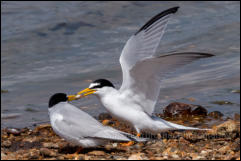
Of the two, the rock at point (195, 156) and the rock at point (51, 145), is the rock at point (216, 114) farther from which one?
the rock at point (51, 145)

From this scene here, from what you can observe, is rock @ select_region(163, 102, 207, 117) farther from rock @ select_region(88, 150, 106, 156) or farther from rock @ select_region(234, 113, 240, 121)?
rock @ select_region(88, 150, 106, 156)

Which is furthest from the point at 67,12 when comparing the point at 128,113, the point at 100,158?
the point at 100,158

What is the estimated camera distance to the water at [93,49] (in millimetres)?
8664

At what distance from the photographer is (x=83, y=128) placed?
503 centimetres

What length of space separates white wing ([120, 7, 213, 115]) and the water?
219 centimetres

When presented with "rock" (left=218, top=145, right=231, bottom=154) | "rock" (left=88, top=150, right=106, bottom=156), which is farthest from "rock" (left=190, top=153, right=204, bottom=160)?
"rock" (left=88, top=150, right=106, bottom=156)

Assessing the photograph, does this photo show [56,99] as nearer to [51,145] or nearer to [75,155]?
[51,145]

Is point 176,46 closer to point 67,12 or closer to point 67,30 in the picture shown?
point 67,30

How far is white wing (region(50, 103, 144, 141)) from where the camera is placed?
496cm

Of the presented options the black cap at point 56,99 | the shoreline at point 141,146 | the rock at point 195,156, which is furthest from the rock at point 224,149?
the black cap at point 56,99

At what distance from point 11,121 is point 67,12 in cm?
773

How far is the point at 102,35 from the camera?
13164mm

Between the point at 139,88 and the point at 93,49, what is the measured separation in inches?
252

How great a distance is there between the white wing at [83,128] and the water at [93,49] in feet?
8.67
